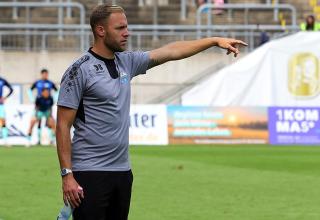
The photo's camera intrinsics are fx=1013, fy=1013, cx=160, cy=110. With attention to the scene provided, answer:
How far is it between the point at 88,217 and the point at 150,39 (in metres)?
27.5

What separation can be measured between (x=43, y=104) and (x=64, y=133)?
2200 centimetres

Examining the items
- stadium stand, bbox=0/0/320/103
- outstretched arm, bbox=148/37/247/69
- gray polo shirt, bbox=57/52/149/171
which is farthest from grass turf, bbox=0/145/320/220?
stadium stand, bbox=0/0/320/103

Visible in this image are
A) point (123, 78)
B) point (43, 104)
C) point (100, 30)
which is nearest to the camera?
point (100, 30)

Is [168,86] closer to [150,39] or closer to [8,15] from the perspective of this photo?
[150,39]

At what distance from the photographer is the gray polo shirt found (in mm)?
6570

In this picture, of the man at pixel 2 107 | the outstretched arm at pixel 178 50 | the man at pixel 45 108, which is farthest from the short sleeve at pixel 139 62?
the man at pixel 45 108

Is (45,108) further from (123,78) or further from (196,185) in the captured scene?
(123,78)

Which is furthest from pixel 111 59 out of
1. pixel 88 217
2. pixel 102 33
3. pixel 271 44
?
pixel 271 44

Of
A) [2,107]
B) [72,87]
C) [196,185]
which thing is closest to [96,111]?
[72,87]

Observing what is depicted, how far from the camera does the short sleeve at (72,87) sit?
6.55 metres

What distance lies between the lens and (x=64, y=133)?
658 centimetres

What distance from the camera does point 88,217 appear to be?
6.66 m

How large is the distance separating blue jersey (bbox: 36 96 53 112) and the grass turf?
3.46 metres

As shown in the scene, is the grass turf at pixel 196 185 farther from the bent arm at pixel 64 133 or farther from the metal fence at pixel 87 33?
the metal fence at pixel 87 33
